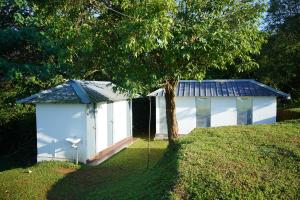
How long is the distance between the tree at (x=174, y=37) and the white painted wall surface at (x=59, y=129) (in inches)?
139

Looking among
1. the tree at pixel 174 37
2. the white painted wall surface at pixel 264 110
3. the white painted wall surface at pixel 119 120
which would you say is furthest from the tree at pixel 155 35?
the white painted wall surface at pixel 264 110

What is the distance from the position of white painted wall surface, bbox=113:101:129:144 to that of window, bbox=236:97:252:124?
6.63 meters

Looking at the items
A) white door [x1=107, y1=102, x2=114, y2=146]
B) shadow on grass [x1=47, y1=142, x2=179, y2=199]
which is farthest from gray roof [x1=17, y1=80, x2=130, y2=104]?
shadow on grass [x1=47, y1=142, x2=179, y2=199]

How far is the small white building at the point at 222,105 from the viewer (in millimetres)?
20469

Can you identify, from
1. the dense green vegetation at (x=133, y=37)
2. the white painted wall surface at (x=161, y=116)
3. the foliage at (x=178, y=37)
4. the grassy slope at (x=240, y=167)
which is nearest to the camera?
the grassy slope at (x=240, y=167)

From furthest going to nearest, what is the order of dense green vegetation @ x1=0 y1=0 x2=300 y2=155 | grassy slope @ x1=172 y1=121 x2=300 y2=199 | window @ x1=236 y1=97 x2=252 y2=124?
window @ x1=236 y1=97 x2=252 y2=124 → dense green vegetation @ x1=0 y1=0 x2=300 y2=155 → grassy slope @ x1=172 y1=121 x2=300 y2=199

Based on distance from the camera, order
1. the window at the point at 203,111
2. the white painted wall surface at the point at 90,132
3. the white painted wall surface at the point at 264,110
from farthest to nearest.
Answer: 1. the window at the point at 203,111
2. the white painted wall surface at the point at 264,110
3. the white painted wall surface at the point at 90,132

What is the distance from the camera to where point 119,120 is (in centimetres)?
2019

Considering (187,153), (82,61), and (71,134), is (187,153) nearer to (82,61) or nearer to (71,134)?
(82,61)

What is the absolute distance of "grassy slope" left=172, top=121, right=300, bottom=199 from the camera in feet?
18.8

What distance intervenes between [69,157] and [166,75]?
604 cm

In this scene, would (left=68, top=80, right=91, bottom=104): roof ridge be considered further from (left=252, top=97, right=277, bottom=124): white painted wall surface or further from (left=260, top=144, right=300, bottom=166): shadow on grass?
(left=252, top=97, right=277, bottom=124): white painted wall surface

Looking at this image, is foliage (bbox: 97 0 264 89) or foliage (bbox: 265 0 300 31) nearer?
foliage (bbox: 97 0 264 89)

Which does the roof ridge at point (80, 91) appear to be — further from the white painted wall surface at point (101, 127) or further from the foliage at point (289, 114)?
the foliage at point (289, 114)
